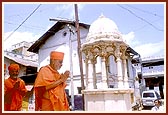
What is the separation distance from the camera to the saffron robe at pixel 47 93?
16.1ft

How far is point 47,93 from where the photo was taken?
194 inches

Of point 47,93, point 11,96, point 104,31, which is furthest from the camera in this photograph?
point 104,31

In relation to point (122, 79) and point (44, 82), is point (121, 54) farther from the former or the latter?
point (44, 82)

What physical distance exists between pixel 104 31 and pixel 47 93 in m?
2.13

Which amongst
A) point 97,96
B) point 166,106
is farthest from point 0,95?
point 166,106

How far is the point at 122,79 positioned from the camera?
6.16 meters

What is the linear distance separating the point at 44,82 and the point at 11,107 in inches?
29.2

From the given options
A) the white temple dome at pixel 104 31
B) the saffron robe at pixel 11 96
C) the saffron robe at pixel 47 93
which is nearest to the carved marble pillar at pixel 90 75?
the white temple dome at pixel 104 31

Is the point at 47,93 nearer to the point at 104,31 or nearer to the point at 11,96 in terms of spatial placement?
the point at 11,96

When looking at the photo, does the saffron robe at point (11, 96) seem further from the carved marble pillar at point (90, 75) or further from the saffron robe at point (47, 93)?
the carved marble pillar at point (90, 75)

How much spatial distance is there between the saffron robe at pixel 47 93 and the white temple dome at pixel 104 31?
1.72 metres

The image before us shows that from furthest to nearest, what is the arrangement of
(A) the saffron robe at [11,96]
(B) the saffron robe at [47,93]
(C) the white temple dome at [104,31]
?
1. (C) the white temple dome at [104,31]
2. (A) the saffron robe at [11,96]
3. (B) the saffron robe at [47,93]

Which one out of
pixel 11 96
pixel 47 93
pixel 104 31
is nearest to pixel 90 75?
pixel 104 31

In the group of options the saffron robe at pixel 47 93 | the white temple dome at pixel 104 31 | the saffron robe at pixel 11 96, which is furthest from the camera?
the white temple dome at pixel 104 31
